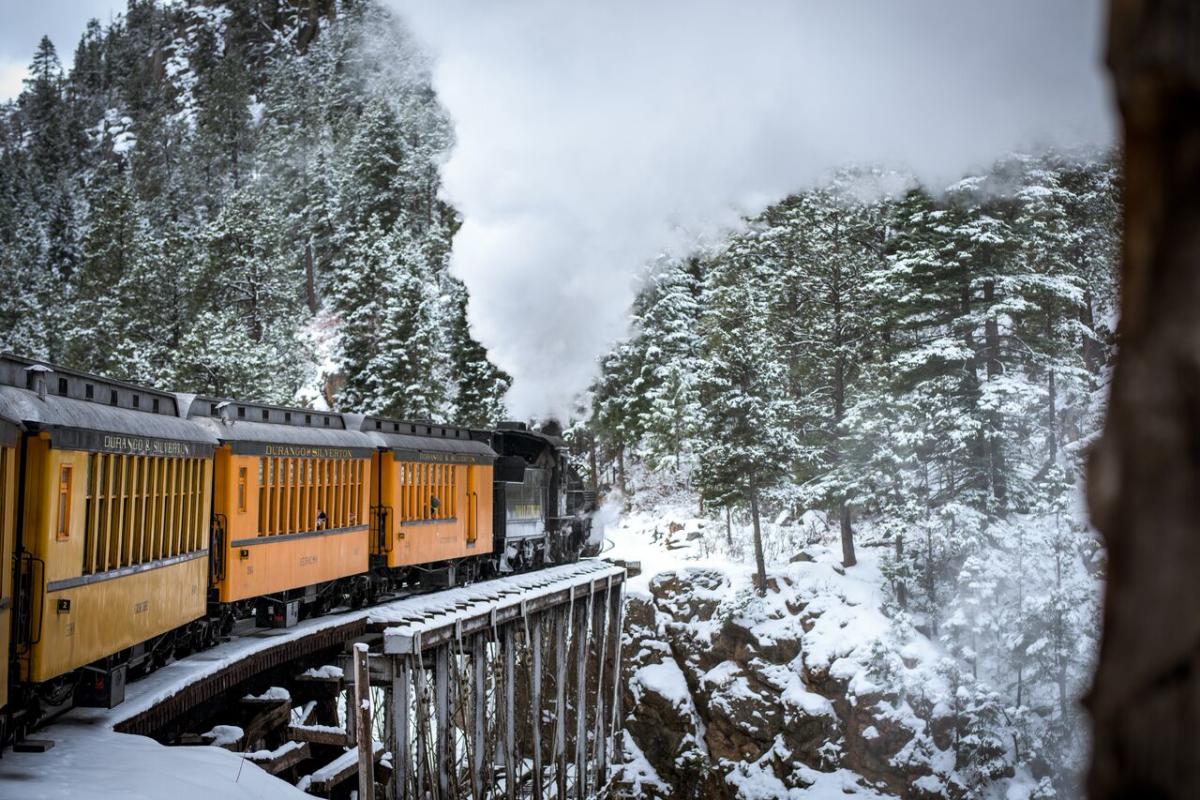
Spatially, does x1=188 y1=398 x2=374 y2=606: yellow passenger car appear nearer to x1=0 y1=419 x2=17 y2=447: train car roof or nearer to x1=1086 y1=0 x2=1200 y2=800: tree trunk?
x1=0 y1=419 x2=17 y2=447: train car roof

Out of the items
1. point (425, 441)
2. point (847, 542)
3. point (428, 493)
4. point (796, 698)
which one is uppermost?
point (425, 441)

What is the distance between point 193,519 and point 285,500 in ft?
7.58

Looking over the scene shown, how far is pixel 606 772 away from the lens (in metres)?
25.6

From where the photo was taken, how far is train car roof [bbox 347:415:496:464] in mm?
17484

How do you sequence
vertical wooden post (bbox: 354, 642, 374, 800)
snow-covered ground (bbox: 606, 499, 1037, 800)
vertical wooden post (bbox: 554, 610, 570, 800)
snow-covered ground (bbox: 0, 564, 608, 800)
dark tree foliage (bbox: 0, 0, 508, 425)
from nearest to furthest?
1. snow-covered ground (bbox: 0, 564, 608, 800)
2. vertical wooden post (bbox: 354, 642, 374, 800)
3. vertical wooden post (bbox: 554, 610, 570, 800)
4. snow-covered ground (bbox: 606, 499, 1037, 800)
5. dark tree foliage (bbox: 0, 0, 508, 425)

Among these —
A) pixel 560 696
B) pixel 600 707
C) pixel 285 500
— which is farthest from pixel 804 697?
pixel 285 500

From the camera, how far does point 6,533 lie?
753 centimetres

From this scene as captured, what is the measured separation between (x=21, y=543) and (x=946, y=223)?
79.5 ft

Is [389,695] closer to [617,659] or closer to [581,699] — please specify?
[581,699]

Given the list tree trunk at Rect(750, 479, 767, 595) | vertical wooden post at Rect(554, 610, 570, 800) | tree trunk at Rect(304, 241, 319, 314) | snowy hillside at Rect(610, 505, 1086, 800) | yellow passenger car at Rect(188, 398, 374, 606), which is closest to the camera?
yellow passenger car at Rect(188, 398, 374, 606)

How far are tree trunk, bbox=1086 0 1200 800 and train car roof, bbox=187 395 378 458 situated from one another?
492 inches

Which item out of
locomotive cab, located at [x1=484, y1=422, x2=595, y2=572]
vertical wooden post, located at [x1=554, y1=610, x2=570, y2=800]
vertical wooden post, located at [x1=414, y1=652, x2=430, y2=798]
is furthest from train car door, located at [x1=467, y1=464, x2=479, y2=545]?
vertical wooden post, located at [x1=414, y1=652, x2=430, y2=798]

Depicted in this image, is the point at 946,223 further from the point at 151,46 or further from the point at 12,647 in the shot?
the point at 151,46

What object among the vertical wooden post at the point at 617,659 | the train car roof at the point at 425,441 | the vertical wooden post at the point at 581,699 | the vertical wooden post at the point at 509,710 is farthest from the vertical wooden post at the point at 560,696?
the vertical wooden post at the point at 617,659
